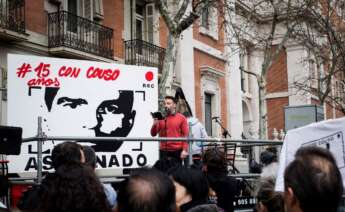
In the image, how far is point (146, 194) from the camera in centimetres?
299

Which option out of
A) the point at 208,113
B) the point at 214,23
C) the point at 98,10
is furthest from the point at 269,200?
the point at 214,23

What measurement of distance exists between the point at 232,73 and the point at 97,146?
20966mm

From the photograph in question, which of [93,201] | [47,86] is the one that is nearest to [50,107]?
[47,86]

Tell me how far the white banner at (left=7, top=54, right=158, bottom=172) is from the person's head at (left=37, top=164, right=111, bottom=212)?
4.02 m

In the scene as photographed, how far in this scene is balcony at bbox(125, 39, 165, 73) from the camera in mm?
20781

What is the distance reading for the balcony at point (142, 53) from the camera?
20.8 m

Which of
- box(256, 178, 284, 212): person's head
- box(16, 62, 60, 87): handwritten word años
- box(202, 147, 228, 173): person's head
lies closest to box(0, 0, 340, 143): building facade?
box(16, 62, 60, 87): handwritten word años

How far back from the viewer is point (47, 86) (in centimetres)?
716

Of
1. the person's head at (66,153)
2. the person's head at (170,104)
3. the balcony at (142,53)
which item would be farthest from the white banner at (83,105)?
the balcony at (142,53)

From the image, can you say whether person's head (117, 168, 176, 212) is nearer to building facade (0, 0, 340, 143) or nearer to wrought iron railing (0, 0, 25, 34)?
building facade (0, 0, 340, 143)

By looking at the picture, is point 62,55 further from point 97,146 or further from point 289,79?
point 289,79

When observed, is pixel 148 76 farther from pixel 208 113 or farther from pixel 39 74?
pixel 208 113

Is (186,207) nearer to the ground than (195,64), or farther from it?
nearer to the ground

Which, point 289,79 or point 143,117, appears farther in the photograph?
point 289,79
